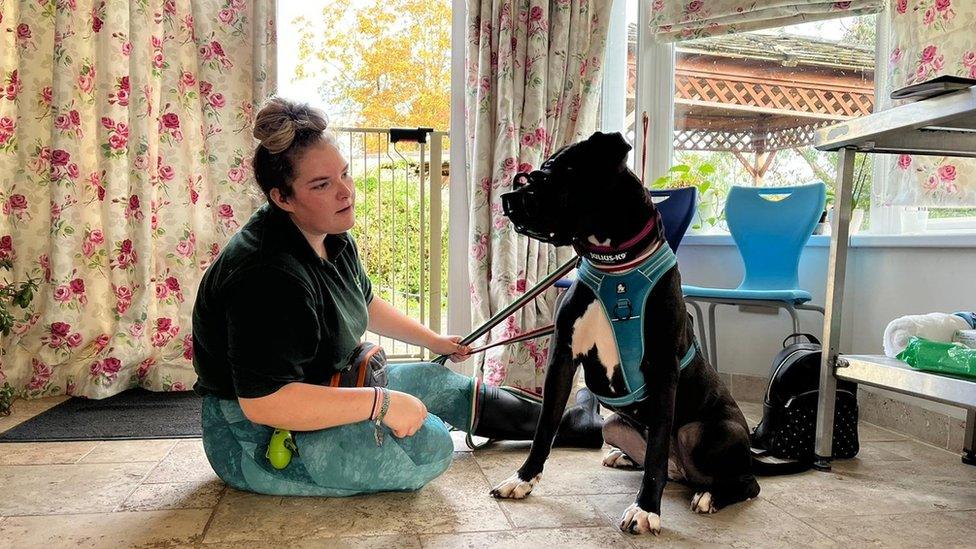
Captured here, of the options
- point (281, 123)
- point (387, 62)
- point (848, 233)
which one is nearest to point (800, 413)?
point (848, 233)

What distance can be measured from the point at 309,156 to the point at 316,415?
21.3 inches

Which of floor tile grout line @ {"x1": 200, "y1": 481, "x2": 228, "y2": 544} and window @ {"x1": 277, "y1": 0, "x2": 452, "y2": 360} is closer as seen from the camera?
floor tile grout line @ {"x1": 200, "y1": 481, "x2": 228, "y2": 544}

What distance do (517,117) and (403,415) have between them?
1.81m

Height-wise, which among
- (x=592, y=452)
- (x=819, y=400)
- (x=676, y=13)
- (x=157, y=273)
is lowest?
(x=592, y=452)

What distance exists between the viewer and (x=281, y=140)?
1.45 meters

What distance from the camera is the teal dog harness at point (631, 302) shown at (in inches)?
55.9

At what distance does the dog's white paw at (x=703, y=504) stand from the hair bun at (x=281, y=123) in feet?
3.80

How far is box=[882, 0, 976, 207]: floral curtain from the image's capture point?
221cm

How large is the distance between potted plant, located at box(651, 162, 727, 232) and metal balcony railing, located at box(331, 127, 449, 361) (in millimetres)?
1068

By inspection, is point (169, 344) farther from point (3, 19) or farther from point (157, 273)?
point (3, 19)

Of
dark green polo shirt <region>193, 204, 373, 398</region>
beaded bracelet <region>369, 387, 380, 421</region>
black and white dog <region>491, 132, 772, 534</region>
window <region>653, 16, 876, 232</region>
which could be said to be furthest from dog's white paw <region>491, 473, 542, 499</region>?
window <region>653, 16, 876, 232</region>

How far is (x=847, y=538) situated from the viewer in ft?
4.58

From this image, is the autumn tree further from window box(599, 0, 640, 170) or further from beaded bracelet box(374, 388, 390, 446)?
beaded bracelet box(374, 388, 390, 446)

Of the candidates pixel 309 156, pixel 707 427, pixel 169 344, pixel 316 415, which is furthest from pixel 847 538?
pixel 169 344
